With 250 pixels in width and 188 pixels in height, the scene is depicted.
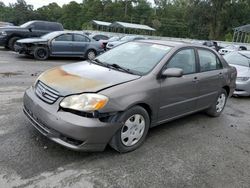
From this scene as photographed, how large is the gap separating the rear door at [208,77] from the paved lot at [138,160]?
603 mm

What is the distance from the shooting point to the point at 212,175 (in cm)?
337

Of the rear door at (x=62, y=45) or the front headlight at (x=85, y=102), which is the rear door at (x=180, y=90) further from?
the rear door at (x=62, y=45)

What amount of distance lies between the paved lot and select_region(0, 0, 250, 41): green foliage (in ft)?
168

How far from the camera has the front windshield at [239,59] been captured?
28.5ft

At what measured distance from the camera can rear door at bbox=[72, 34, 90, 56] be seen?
42.1ft

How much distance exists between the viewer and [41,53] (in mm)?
11922

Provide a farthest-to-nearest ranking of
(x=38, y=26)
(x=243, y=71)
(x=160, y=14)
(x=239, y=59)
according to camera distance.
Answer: (x=160, y=14)
(x=38, y=26)
(x=239, y=59)
(x=243, y=71)

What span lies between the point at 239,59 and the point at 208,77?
463 cm

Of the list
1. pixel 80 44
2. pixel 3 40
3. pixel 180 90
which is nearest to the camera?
pixel 180 90

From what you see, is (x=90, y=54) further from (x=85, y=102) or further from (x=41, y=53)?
(x=85, y=102)

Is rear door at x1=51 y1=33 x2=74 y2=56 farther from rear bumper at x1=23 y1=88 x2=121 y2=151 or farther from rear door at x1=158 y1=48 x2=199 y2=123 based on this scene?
rear bumper at x1=23 y1=88 x2=121 y2=151

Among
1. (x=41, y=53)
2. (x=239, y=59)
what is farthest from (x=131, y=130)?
(x=41, y=53)

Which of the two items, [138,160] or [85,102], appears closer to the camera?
[85,102]

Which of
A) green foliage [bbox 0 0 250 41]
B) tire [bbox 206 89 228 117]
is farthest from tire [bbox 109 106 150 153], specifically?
green foliage [bbox 0 0 250 41]
